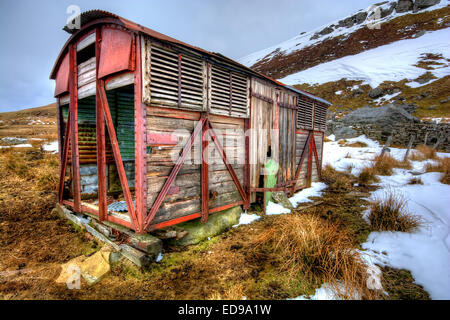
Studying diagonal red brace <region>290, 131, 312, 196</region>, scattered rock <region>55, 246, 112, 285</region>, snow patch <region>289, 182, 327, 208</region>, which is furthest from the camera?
diagonal red brace <region>290, 131, 312, 196</region>

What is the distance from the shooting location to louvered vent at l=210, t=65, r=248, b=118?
479 cm

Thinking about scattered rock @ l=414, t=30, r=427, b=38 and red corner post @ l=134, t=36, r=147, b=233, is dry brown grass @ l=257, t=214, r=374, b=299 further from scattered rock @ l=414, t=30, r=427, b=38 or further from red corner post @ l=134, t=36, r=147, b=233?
scattered rock @ l=414, t=30, r=427, b=38

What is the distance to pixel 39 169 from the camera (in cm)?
980

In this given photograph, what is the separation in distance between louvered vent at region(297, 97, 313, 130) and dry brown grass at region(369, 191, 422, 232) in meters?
4.04

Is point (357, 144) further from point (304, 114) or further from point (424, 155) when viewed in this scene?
point (304, 114)

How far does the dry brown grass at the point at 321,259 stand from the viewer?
290cm

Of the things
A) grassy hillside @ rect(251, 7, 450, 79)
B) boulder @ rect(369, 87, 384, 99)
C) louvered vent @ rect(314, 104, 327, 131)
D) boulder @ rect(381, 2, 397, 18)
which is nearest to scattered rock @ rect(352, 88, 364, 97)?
boulder @ rect(369, 87, 384, 99)

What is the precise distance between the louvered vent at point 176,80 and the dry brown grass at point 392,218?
15.0ft

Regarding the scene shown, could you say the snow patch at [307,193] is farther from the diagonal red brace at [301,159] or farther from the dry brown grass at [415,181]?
the dry brown grass at [415,181]

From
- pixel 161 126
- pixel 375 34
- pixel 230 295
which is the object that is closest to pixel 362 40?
pixel 375 34
